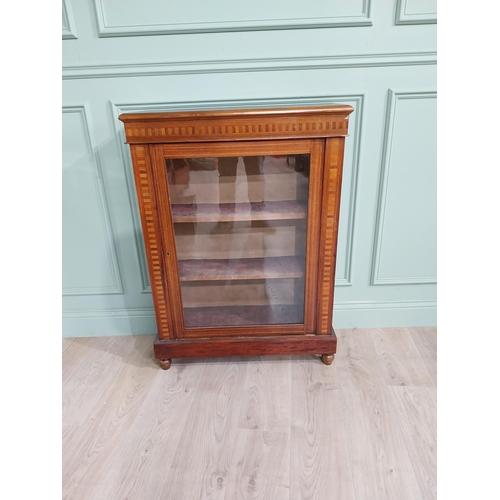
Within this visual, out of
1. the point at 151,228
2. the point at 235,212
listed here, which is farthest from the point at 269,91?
the point at 151,228

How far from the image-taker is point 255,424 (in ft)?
3.75

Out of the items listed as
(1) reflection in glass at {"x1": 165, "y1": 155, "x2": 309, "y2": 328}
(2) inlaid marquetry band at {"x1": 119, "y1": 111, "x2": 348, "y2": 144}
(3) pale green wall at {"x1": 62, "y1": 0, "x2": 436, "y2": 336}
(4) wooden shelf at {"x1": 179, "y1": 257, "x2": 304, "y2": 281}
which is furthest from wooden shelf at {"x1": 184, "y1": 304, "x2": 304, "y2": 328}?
(2) inlaid marquetry band at {"x1": 119, "y1": 111, "x2": 348, "y2": 144}

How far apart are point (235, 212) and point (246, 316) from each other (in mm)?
389

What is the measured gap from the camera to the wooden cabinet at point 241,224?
108cm

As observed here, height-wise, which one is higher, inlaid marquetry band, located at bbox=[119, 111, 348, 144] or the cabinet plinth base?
inlaid marquetry band, located at bbox=[119, 111, 348, 144]

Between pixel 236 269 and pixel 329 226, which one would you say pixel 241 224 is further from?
pixel 329 226

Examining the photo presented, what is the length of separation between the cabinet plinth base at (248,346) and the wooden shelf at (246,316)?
0.18ft

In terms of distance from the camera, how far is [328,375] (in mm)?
1334

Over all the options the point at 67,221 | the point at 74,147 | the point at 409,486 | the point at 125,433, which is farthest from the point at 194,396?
the point at 74,147

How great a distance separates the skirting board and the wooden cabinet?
0.28 meters

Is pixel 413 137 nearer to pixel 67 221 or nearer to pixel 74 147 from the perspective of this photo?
pixel 74 147

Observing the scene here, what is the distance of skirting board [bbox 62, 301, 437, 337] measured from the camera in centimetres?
157

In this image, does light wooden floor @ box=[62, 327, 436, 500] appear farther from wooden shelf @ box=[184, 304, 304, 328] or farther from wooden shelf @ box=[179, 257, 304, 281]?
wooden shelf @ box=[179, 257, 304, 281]

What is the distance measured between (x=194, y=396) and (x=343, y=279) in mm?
750
